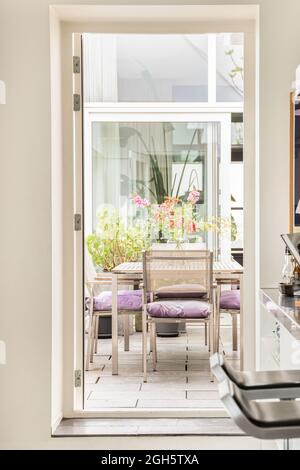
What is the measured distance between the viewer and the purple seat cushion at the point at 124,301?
440 centimetres

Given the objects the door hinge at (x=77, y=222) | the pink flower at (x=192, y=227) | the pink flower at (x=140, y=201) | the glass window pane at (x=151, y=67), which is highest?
the glass window pane at (x=151, y=67)

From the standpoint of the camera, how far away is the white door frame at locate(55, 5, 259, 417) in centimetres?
318

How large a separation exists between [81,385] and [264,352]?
1010 millimetres

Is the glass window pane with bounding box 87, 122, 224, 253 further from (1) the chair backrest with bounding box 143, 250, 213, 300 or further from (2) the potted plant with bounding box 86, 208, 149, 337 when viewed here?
(1) the chair backrest with bounding box 143, 250, 213, 300

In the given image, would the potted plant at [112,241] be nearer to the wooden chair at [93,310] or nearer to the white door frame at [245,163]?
the wooden chair at [93,310]

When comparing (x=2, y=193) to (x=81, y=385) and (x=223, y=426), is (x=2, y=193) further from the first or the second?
(x=223, y=426)

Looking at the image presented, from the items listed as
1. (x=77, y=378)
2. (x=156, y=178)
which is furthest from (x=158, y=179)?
(x=77, y=378)

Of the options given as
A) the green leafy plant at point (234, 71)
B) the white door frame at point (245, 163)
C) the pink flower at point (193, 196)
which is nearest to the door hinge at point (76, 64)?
the white door frame at point (245, 163)

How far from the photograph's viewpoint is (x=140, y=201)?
4641 mm

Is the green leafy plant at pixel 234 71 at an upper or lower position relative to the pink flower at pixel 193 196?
upper

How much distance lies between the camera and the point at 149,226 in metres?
4.61

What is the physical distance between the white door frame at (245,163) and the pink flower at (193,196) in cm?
138

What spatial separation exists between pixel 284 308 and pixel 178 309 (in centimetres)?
195

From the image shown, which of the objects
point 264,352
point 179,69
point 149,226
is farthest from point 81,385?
point 179,69
